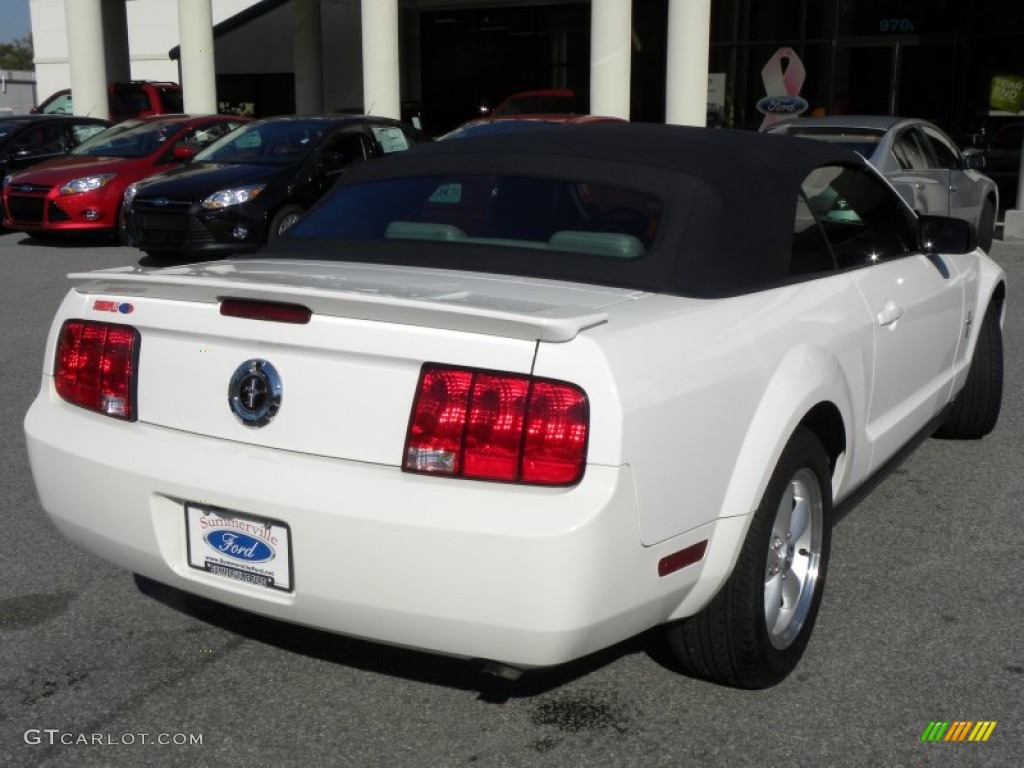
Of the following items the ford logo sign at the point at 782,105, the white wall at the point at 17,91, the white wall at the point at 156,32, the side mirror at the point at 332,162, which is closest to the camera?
the side mirror at the point at 332,162

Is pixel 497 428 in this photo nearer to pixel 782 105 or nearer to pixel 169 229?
pixel 169 229

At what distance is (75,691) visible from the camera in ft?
11.2

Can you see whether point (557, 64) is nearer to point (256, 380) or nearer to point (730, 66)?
point (730, 66)

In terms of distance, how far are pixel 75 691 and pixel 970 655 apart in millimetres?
2602

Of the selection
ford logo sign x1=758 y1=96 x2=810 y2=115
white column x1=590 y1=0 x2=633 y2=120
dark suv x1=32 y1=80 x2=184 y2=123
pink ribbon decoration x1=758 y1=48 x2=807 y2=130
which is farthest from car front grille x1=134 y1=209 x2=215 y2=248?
dark suv x1=32 y1=80 x2=184 y2=123

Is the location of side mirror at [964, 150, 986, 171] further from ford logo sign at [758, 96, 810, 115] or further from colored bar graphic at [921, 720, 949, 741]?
colored bar graphic at [921, 720, 949, 741]

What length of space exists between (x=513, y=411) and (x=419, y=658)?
1.18 m

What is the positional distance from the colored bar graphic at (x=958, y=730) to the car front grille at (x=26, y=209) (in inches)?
514

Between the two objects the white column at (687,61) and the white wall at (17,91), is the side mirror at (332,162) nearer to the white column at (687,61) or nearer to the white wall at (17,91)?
the white column at (687,61)

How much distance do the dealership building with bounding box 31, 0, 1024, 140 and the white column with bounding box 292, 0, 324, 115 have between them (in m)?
0.04

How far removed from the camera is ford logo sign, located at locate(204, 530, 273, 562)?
2.99 metres

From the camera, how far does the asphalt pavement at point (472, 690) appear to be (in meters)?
3.11

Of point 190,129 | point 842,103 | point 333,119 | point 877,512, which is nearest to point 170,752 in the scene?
point 877,512

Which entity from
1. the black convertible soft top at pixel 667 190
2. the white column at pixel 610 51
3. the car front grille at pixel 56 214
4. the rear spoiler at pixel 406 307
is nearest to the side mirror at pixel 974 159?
the white column at pixel 610 51
